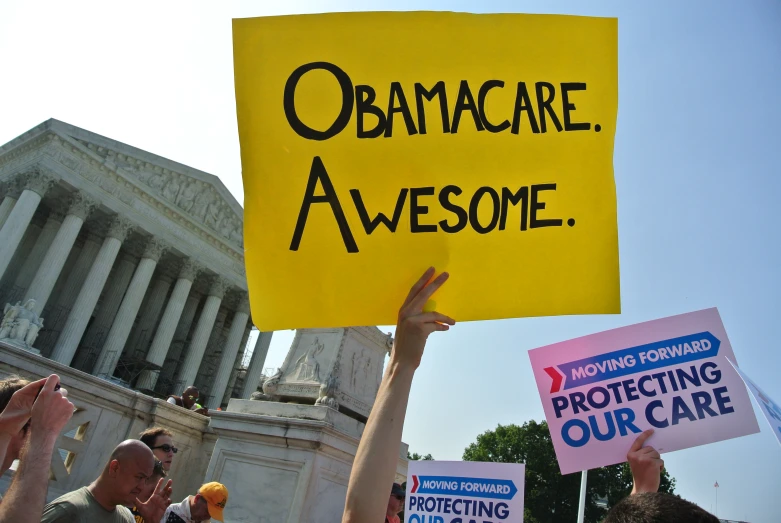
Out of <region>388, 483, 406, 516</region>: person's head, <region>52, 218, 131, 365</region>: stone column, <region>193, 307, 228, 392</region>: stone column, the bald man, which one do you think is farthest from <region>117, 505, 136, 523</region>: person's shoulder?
<region>193, 307, 228, 392</region>: stone column

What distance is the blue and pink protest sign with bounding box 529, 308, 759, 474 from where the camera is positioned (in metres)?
2.39

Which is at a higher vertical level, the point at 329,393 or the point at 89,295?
the point at 89,295

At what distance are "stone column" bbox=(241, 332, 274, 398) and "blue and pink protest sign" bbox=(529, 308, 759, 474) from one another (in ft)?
120

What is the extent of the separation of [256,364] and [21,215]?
1653 cm

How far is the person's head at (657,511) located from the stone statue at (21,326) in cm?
2352

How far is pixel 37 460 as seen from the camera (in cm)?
204

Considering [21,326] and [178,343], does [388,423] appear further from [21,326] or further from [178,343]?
[178,343]

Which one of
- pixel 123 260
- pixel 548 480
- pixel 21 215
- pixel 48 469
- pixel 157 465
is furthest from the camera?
pixel 548 480

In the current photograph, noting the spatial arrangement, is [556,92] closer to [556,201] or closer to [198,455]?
[556,201]

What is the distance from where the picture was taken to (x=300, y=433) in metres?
5.93

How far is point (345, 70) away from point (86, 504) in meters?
2.42

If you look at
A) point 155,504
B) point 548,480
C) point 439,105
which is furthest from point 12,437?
point 548,480

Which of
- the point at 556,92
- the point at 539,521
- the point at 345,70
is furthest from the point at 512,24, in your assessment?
the point at 539,521

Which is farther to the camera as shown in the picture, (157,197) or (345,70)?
(157,197)
